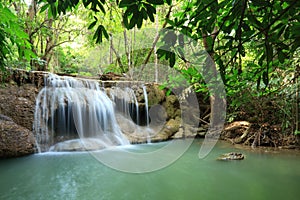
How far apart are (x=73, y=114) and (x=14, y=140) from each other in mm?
1790

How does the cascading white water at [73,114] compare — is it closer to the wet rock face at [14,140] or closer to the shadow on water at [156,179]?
the wet rock face at [14,140]

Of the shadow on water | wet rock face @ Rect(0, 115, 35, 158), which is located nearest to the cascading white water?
wet rock face @ Rect(0, 115, 35, 158)

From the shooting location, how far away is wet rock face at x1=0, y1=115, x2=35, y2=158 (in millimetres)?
4199

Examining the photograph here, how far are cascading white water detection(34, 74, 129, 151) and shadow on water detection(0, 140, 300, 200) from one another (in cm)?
117

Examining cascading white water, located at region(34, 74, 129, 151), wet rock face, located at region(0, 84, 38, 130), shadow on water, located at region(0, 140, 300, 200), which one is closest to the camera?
shadow on water, located at region(0, 140, 300, 200)

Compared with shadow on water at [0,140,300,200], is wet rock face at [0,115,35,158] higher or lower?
higher

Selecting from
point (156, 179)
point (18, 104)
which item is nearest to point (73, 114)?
point (18, 104)

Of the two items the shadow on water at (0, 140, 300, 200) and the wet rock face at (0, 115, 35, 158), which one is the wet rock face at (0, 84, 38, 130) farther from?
the shadow on water at (0, 140, 300, 200)

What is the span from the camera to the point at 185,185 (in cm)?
295

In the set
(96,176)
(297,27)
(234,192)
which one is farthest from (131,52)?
(297,27)

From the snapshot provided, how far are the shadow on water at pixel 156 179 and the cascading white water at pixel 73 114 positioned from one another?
1.17 meters

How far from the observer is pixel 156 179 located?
3.17m

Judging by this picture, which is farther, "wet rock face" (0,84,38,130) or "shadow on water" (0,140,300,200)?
"wet rock face" (0,84,38,130)

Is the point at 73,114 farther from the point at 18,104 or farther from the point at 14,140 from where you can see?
the point at 14,140
